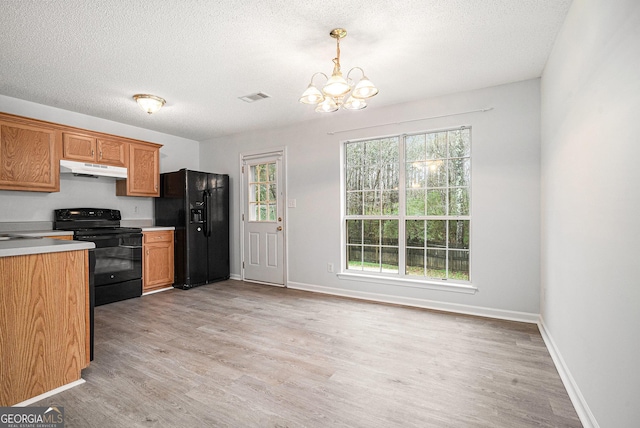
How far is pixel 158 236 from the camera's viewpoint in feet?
15.5

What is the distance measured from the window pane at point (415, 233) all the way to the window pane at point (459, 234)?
0.33 m

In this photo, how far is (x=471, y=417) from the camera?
173 centimetres

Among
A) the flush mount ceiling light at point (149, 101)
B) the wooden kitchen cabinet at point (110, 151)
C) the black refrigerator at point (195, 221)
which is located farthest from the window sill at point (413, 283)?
the wooden kitchen cabinet at point (110, 151)

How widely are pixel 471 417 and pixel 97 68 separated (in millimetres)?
4095

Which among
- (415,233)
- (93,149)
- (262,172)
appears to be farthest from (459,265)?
(93,149)

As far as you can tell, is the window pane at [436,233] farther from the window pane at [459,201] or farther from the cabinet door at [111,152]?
the cabinet door at [111,152]

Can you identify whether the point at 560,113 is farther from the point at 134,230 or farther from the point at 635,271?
the point at 134,230

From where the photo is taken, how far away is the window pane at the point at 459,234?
11.8ft

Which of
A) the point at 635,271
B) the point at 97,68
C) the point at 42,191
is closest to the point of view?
the point at 635,271

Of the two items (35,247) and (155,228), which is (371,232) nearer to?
(155,228)

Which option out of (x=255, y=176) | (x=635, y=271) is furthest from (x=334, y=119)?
(x=635, y=271)

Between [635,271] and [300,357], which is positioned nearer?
[635,271]

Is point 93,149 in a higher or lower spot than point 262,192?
higher

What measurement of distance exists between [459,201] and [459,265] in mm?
761
